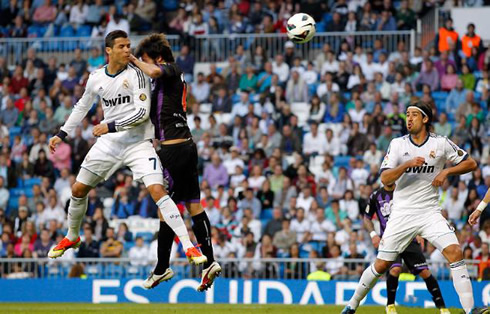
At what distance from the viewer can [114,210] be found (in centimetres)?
2517

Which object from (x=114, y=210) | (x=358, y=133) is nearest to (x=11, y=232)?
(x=114, y=210)

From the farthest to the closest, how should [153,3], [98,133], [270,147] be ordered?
1. [153,3]
2. [270,147]
3. [98,133]

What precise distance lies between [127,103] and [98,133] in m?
0.63

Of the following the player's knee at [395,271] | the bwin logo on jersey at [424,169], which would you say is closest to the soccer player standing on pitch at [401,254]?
the player's knee at [395,271]

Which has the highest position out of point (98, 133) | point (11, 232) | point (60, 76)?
point (60, 76)

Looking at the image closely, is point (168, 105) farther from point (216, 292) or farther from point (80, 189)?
point (216, 292)

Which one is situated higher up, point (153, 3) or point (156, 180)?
point (153, 3)

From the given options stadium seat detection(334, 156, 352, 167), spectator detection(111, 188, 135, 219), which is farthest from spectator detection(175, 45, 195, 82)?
stadium seat detection(334, 156, 352, 167)

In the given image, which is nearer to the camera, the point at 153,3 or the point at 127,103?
the point at 127,103

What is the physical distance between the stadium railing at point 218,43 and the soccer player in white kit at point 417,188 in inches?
601

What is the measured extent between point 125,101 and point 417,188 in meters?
3.80

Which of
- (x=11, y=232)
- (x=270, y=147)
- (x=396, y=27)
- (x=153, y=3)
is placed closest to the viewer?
(x=11, y=232)

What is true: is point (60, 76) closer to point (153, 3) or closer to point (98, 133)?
point (153, 3)

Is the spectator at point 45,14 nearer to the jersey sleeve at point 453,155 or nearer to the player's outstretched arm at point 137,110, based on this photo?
the player's outstretched arm at point 137,110
